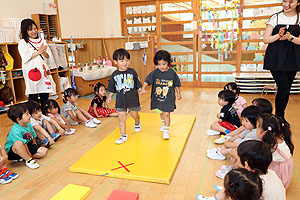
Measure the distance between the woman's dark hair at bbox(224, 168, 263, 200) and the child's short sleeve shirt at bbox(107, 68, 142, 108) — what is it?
70.9 inches

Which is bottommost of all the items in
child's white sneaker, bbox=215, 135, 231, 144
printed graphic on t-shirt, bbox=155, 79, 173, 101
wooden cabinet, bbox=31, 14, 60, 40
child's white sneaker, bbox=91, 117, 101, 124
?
child's white sneaker, bbox=215, 135, 231, 144

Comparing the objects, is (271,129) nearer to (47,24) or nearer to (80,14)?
(47,24)

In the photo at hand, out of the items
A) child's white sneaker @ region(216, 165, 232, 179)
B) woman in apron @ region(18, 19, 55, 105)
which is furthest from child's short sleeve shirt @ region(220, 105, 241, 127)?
woman in apron @ region(18, 19, 55, 105)

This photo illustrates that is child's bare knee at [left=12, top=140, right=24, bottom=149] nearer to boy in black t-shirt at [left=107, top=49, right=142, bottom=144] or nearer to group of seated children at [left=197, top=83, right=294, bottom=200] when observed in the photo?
boy in black t-shirt at [left=107, top=49, right=142, bottom=144]

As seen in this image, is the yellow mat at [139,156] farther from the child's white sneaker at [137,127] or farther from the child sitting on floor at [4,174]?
the child sitting on floor at [4,174]

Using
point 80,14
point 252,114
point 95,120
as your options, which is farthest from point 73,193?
point 80,14

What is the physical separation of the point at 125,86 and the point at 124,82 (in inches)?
1.9

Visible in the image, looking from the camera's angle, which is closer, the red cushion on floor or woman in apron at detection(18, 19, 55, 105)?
the red cushion on floor

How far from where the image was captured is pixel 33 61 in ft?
11.5

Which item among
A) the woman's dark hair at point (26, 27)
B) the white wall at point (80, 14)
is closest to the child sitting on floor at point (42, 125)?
the woman's dark hair at point (26, 27)

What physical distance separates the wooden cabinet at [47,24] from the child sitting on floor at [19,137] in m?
3.21

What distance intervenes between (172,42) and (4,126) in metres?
4.40

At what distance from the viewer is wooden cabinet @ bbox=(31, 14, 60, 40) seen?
16.4 ft

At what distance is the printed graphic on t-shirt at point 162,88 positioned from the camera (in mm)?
2912
